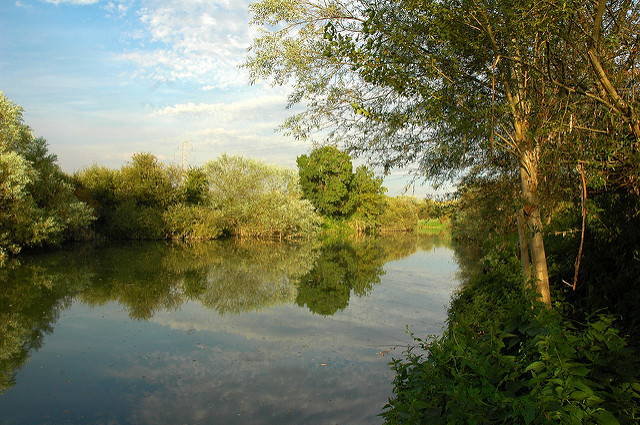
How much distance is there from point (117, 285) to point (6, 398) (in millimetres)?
9265

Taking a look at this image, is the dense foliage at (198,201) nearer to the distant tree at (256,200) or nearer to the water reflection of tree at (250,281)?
the distant tree at (256,200)

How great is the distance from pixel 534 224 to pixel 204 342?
6095mm

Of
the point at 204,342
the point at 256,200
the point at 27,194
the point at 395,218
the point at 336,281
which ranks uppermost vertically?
the point at 256,200

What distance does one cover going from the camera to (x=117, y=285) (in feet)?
47.5

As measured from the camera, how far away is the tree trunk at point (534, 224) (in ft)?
17.6

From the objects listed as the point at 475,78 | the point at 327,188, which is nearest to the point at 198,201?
the point at 327,188

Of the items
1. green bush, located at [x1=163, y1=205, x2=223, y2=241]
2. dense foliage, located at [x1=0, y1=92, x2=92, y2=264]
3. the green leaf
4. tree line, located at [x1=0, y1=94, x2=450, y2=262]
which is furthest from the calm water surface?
green bush, located at [x1=163, y1=205, x2=223, y2=241]

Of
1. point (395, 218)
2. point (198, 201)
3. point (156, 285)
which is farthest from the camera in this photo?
point (395, 218)

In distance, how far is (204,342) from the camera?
27.8 ft

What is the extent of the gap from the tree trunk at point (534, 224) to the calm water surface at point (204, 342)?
2.44m

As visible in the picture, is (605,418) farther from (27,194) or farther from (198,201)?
(198,201)

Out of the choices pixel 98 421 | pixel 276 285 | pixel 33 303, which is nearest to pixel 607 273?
pixel 98 421

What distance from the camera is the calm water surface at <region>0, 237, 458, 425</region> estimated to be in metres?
5.53

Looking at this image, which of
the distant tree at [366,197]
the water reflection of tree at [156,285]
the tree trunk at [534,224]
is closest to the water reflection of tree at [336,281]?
the water reflection of tree at [156,285]
